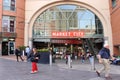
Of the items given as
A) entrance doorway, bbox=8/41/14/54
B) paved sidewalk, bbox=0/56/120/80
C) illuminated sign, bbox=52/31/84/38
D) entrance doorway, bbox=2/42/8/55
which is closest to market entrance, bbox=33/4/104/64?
illuminated sign, bbox=52/31/84/38

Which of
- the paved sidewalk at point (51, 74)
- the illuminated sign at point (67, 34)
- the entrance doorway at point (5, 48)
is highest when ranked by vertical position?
the illuminated sign at point (67, 34)

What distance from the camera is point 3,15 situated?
38406mm

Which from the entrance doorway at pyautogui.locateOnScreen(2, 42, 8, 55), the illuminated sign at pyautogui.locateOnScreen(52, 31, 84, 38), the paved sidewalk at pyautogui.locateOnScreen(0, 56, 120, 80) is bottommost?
the paved sidewalk at pyautogui.locateOnScreen(0, 56, 120, 80)

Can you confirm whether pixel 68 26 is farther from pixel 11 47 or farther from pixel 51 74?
pixel 51 74

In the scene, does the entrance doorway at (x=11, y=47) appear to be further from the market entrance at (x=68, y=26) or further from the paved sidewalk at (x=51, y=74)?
the paved sidewalk at (x=51, y=74)

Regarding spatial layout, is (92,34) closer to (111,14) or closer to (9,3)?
(111,14)

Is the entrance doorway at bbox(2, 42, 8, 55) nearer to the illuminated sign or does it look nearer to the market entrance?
the market entrance

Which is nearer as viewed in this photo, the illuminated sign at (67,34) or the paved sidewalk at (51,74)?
the paved sidewalk at (51,74)

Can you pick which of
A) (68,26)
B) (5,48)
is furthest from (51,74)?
(68,26)

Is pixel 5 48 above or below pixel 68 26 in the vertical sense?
below

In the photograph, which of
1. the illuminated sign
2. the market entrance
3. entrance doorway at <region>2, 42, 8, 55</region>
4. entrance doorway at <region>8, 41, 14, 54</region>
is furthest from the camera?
the market entrance

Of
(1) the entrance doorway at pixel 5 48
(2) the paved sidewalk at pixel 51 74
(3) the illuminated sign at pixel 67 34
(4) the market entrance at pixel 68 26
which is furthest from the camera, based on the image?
(4) the market entrance at pixel 68 26

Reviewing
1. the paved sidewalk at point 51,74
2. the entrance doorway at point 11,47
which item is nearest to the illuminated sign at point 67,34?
the entrance doorway at point 11,47

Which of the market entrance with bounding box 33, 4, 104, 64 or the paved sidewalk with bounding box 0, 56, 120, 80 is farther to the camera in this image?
the market entrance with bounding box 33, 4, 104, 64
